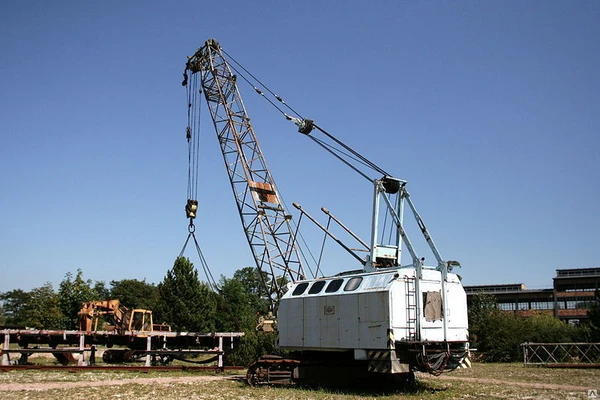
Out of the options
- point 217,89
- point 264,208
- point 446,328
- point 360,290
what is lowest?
point 446,328

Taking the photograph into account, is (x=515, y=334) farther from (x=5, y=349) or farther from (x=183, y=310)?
(x=5, y=349)

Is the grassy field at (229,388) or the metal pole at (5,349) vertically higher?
the metal pole at (5,349)

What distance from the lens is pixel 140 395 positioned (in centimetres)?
1639

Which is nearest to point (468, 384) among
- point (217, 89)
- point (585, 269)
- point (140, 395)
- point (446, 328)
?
point (446, 328)

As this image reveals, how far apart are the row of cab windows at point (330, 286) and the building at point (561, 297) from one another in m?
63.7

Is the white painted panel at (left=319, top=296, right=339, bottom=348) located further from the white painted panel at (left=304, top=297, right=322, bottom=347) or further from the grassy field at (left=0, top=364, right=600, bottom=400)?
the grassy field at (left=0, top=364, right=600, bottom=400)

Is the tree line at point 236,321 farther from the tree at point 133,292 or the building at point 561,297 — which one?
the tree at point 133,292

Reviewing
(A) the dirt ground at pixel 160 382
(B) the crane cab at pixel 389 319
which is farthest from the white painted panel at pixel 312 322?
(A) the dirt ground at pixel 160 382

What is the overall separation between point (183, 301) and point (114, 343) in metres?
17.8

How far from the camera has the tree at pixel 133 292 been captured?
94.5m

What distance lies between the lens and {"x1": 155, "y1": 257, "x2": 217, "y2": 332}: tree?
4541cm

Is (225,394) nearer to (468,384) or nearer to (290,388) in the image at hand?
(290,388)

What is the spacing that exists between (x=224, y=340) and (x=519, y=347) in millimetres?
19835

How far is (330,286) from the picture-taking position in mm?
19984
